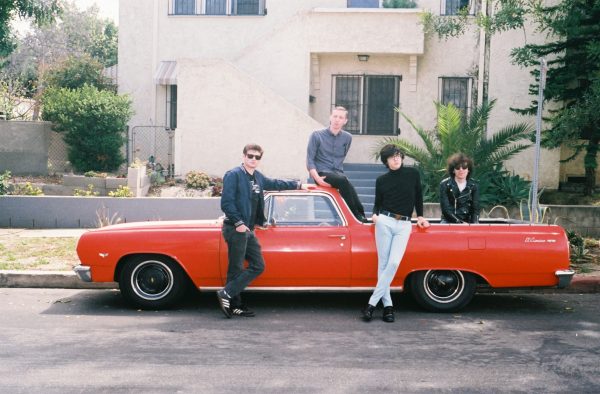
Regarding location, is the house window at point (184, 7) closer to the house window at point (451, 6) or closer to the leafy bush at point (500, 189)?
the house window at point (451, 6)

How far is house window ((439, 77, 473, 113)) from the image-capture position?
750 inches

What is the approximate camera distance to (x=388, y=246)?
7.78m

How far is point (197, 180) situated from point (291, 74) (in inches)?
150

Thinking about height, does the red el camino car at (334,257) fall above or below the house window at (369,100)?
below

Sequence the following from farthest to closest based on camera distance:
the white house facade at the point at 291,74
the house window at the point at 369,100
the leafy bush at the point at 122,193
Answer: the house window at the point at 369,100
the white house facade at the point at 291,74
the leafy bush at the point at 122,193

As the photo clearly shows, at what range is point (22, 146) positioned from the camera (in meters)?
18.7

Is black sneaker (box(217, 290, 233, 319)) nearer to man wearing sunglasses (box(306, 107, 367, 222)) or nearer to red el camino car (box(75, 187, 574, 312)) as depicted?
red el camino car (box(75, 187, 574, 312))

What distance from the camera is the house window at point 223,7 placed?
2070 centimetres

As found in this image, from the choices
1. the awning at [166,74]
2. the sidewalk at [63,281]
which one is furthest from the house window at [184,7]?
the sidewalk at [63,281]

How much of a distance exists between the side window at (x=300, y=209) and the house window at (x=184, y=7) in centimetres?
1380

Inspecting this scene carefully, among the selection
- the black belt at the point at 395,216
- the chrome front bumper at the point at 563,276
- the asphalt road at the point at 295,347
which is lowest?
the asphalt road at the point at 295,347

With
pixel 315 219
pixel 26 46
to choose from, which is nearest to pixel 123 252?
pixel 315 219

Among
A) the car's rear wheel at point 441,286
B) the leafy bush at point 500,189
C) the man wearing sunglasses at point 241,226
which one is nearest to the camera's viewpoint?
the man wearing sunglasses at point 241,226

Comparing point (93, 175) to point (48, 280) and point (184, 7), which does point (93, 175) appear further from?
point (48, 280)
